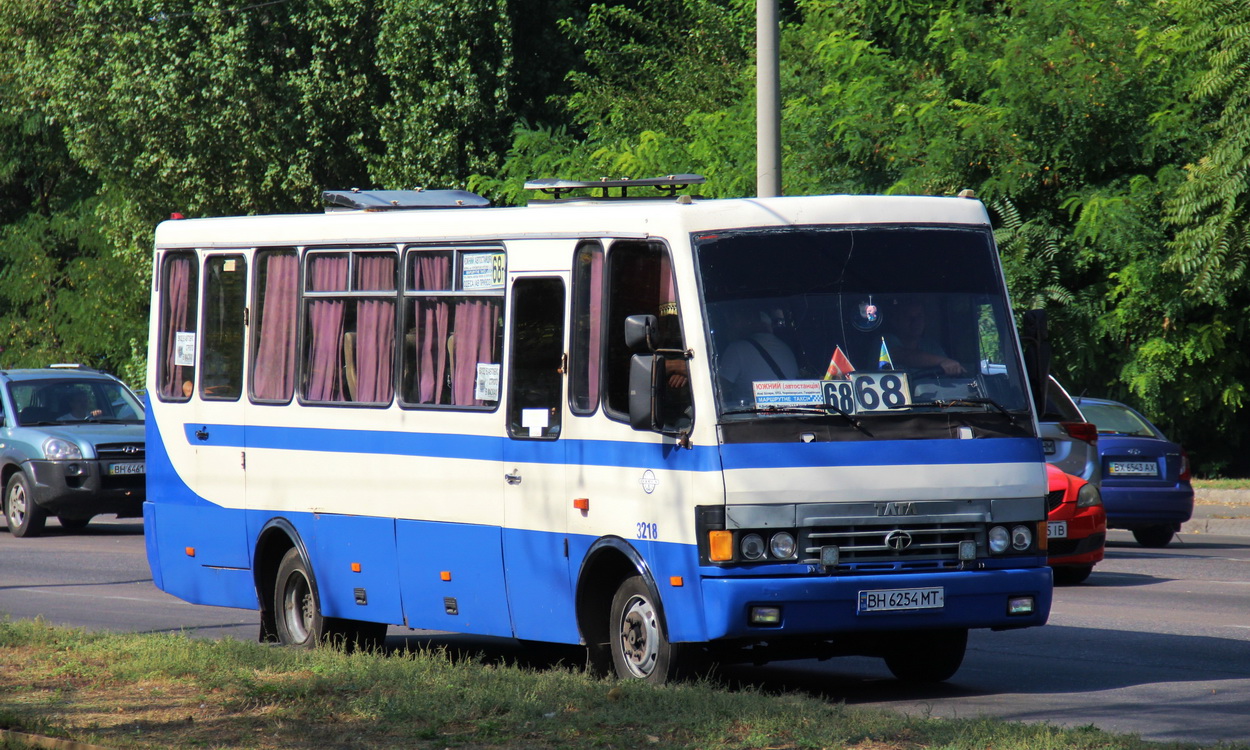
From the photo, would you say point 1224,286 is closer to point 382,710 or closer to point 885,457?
point 885,457

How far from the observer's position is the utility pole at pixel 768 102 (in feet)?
47.6

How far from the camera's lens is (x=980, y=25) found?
24.5 meters

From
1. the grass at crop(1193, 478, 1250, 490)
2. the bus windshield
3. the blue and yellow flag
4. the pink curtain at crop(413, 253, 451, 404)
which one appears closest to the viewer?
the bus windshield

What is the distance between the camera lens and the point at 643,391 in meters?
8.73

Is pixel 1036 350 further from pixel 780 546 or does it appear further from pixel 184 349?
pixel 184 349

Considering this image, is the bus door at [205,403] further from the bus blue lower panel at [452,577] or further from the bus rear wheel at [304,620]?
the bus blue lower panel at [452,577]

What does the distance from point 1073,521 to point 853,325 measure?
6.42 metres

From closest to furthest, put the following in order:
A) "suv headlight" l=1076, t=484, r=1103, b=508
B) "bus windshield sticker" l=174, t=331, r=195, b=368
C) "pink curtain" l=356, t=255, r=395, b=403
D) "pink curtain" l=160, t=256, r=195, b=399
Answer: "pink curtain" l=356, t=255, r=395, b=403
"bus windshield sticker" l=174, t=331, r=195, b=368
"pink curtain" l=160, t=256, r=195, b=399
"suv headlight" l=1076, t=484, r=1103, b=508

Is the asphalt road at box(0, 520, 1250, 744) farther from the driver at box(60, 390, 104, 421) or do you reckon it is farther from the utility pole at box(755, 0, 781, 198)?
the utility pole at box(755, 0, 781, 198)

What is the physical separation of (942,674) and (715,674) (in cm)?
131

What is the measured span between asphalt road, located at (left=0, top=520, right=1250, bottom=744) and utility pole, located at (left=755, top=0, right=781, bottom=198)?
413 centimetres

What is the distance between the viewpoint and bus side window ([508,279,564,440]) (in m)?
9.68

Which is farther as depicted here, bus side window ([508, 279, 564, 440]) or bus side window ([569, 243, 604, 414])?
bus side window ([508, 279, 564, 440])

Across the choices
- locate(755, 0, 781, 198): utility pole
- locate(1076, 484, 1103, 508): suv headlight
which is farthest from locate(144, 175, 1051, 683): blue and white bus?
locate(1076, 484, 1103, 508): suv headlight
